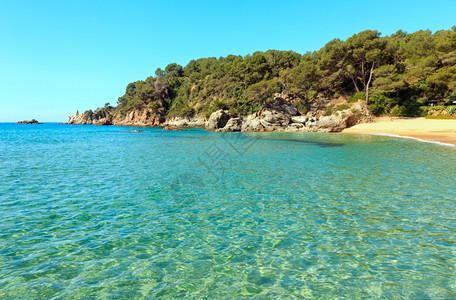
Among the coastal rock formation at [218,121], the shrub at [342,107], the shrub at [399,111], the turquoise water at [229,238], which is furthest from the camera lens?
the coastal rock formation at [218,121]

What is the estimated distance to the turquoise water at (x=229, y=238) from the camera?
4984 millimetres

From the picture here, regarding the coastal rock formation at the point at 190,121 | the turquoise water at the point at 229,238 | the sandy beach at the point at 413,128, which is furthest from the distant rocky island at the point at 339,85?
the turquoise water at the point at 229,238

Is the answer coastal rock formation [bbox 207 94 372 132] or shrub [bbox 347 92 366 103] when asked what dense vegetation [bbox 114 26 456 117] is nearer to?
shrub [bbox 347 92 366 103]

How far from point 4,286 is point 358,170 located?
1767 centimetres

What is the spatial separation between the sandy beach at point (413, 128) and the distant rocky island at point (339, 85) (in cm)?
341

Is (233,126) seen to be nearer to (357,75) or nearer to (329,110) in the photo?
(329,110)

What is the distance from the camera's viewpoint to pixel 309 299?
4.63 m

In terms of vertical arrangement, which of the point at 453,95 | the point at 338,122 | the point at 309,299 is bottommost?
the point at 309,299

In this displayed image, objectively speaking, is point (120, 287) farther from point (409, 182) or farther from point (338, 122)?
point (338, 122)

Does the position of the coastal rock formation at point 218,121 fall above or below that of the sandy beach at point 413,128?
above

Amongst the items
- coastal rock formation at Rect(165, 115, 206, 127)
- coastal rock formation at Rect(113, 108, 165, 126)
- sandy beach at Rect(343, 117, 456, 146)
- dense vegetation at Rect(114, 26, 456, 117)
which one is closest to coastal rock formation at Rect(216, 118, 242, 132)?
dense vegetation at Rect(114, 26, 456, 117)

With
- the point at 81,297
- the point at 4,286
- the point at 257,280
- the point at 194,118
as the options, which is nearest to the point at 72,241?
the point at 4,286

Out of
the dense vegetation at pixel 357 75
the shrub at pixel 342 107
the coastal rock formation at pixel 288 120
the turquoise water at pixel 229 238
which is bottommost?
the turquoise water at pixel 229 238

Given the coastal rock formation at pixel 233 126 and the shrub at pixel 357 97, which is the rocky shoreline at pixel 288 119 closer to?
the coastal rock formation at pixel 233 126
